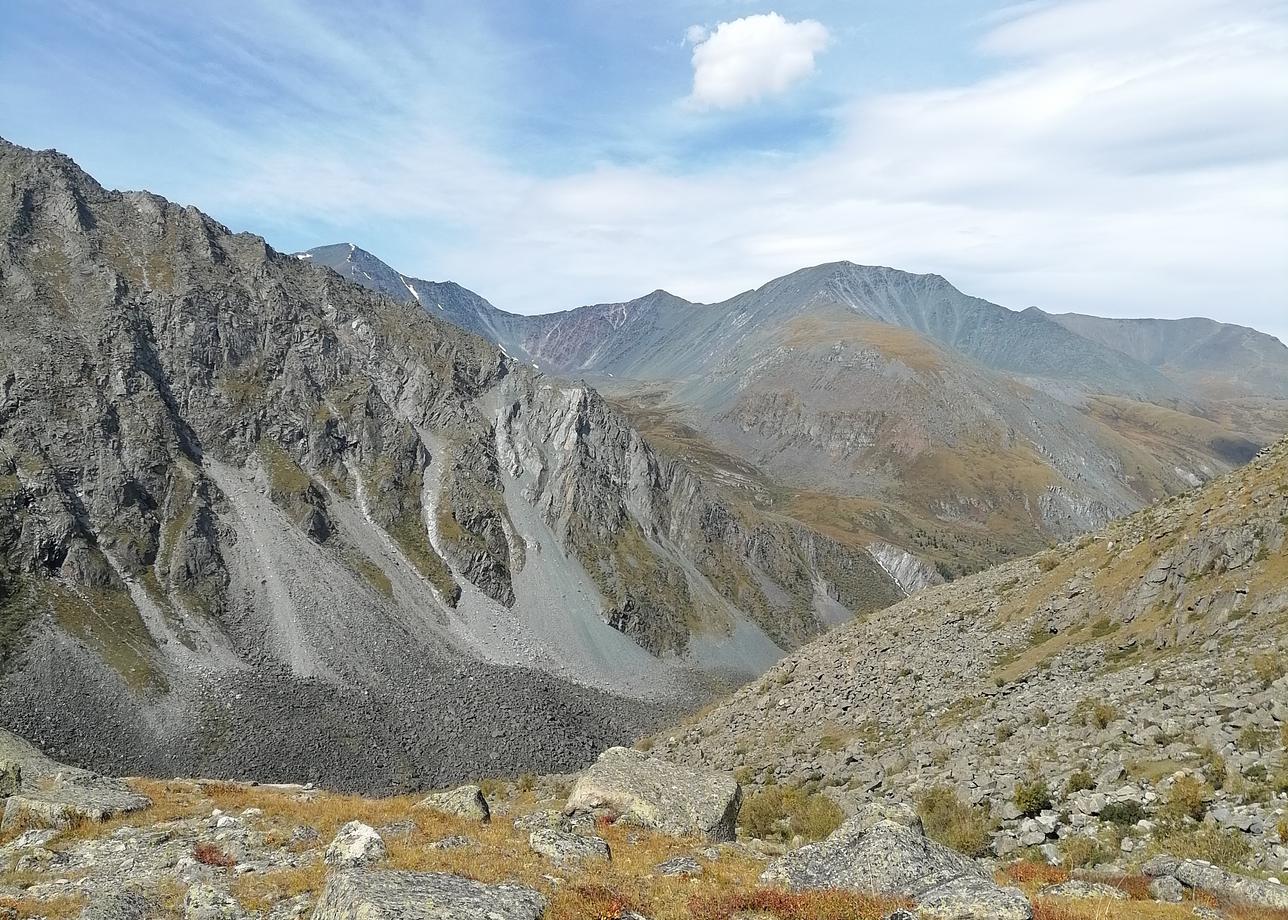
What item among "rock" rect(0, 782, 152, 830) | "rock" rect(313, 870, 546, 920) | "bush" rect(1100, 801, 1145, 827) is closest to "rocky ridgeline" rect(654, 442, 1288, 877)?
"bush" rect(1100, 801, 1145, 827)

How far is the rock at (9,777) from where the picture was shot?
2504cm

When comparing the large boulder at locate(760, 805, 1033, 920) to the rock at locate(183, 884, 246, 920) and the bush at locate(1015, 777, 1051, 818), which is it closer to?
the bush at locate(1015, 777, 1051, 818)

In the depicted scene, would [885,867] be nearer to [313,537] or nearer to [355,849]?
[355,849]

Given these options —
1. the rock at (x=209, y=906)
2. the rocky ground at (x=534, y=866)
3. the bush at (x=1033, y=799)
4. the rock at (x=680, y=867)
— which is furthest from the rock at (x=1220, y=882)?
the rock at (x=209, y=906)

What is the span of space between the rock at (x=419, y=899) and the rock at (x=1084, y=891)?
Answer: 32.0ft

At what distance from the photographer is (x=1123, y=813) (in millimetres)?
18062

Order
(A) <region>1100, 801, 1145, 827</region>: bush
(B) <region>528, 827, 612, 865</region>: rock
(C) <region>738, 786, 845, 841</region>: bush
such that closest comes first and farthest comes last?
(B) <region>528, 827, 612, 865</region>: rock → (A) <region>1100, 801, 1145, 827</region>: bush → (C) <region>738, 786, 845, 841</region>: bush

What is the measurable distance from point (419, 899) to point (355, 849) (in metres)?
7.01

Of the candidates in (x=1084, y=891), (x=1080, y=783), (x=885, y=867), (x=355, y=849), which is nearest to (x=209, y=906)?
(x=355, y=849)

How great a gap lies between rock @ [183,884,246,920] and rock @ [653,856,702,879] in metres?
8.73

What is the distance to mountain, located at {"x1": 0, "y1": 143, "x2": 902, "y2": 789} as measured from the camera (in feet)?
219

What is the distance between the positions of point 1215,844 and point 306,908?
744 inches

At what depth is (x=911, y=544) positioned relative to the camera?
18812cm

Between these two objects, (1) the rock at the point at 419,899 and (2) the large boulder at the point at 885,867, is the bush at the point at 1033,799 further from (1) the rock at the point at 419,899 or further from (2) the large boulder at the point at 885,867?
(1) the rock at the point at 419,899
